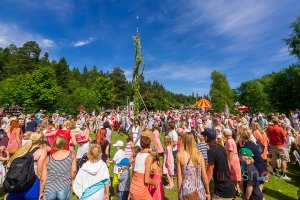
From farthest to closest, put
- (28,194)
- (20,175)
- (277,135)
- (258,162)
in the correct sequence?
1. (277,135)
2. (258,162)
3. (28,194)
4. (20,175)

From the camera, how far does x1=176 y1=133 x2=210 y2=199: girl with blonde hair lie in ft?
11.0

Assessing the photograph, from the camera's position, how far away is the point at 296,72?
3112 cm

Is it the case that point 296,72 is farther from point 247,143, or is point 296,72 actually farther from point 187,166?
point 187,166

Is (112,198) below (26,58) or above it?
below

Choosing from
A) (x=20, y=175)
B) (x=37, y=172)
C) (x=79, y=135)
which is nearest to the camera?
(x=20, y=175)

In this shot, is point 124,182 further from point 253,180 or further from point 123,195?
point 253,180

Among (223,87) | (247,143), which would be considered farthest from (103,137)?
(223,87)

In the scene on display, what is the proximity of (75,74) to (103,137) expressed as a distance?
306ft

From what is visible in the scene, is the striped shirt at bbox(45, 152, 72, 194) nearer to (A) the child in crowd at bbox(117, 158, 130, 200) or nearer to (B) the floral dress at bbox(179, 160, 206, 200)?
(A) the child in crowd at bbox(117, 158, 130, 200)

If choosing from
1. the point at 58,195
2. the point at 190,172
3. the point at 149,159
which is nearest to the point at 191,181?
the point at 190,172

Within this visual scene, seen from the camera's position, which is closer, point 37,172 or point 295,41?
point 37,172

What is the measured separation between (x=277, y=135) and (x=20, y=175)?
27.3 feet

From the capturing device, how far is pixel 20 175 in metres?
3.26

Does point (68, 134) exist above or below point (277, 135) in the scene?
above
